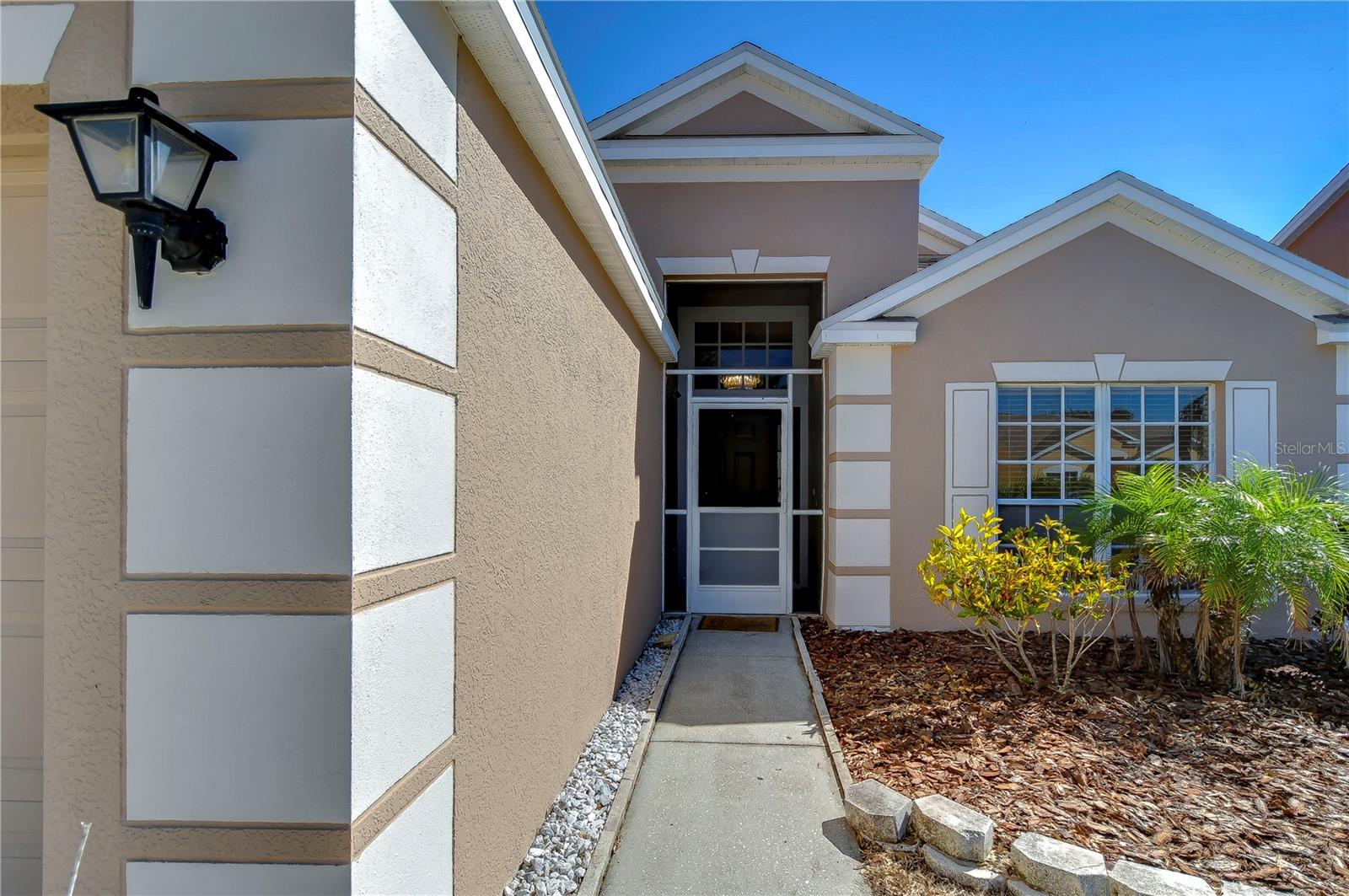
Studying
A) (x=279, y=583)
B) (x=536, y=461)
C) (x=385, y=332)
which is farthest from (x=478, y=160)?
(x=279, y=583)

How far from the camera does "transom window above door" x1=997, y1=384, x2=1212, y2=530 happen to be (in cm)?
686

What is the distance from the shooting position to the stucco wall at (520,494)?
238 centimetres

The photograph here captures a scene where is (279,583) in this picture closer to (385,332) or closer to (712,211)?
(385,332)

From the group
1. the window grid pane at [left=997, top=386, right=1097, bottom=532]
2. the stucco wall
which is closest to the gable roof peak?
the window grid pane at [left=997, top=386, right=1097, bottom=532]

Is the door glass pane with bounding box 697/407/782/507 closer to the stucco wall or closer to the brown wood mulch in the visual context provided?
the brown wood mulch

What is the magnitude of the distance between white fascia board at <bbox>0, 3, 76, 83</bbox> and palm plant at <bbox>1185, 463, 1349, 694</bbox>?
22.0ft

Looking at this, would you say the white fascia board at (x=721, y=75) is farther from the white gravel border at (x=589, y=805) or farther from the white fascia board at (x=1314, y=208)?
the white fascia board at (x=1314, y=208)

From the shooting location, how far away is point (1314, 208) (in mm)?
10836

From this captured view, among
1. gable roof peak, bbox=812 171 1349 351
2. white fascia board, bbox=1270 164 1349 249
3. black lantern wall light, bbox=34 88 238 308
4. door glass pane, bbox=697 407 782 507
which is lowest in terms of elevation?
door glass pane, bbox=697 407 782 507

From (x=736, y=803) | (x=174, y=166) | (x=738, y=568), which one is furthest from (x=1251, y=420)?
(x=174, y=166)

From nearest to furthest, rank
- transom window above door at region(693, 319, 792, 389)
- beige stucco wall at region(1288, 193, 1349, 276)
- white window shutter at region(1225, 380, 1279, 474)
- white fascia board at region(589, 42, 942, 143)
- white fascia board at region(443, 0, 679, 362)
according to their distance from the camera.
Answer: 1. white fascia board at region(443, 0, 679, 362)
2. white window shutter at region(1225, 380, 1279, 474)
3. white fascia board at region(589, 42, 942, 143)
4. transom window above door at region(693, 319, 792, 389)
5. beige stucco wall at region(1288, 193, 1349, 276)

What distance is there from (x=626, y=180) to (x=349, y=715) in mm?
7512

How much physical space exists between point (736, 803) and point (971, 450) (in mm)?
4794

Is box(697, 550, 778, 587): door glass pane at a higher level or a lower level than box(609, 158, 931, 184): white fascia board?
lower
